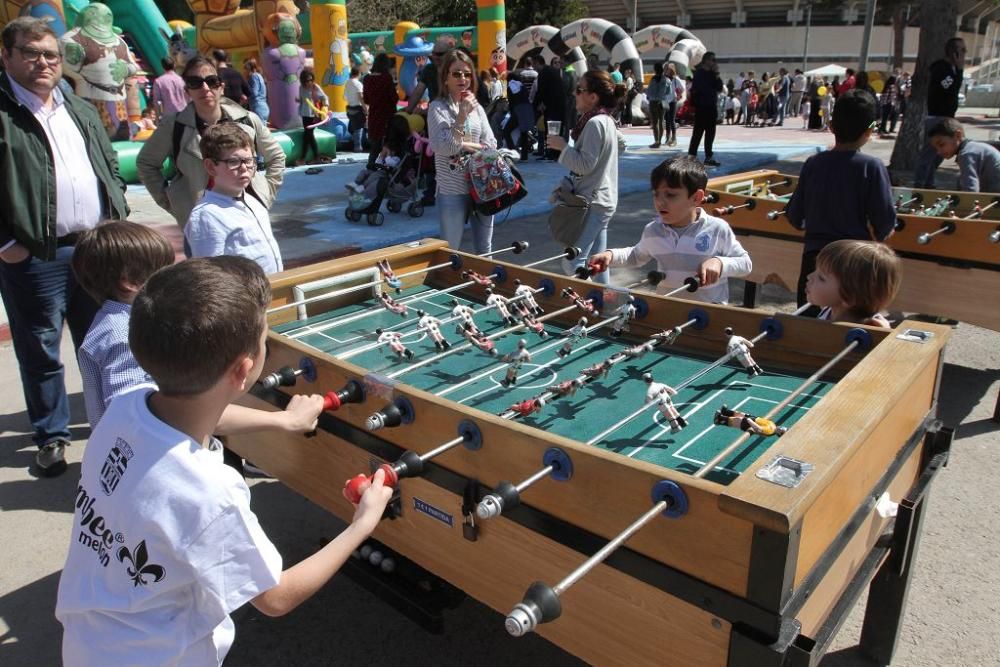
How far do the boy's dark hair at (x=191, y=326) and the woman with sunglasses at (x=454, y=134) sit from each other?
11.7 ft

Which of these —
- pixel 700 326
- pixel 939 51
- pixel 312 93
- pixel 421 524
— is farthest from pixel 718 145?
pixel 421 524

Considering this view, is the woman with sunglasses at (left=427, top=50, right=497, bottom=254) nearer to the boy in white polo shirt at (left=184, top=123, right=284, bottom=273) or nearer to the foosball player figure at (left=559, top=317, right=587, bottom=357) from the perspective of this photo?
the boy in white polo shirt at (left=184, top=123, right=284, bottom=273)

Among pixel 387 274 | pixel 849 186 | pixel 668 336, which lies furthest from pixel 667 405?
pixel 849 186

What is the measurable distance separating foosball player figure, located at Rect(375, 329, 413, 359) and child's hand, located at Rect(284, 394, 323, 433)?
496 millimetres

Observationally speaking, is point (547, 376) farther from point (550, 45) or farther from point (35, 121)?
point (550, 45)

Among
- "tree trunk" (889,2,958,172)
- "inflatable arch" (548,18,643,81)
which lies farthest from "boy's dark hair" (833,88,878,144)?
"inflatable arch" (548,18,643,81)

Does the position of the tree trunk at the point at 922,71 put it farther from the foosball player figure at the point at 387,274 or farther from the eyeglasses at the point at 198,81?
the eyeglasses at the point at 198,81

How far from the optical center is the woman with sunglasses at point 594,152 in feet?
14.7

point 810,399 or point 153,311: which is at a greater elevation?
point 153,311

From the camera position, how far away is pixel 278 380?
7.59 feet

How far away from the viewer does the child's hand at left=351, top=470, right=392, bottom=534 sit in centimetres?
155

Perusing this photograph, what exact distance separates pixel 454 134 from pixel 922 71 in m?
9.35

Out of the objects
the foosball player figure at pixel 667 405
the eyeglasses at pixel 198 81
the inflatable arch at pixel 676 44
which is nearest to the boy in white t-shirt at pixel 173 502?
the foosball player figure at pixel 667 405

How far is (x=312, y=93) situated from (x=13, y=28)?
1029cm
